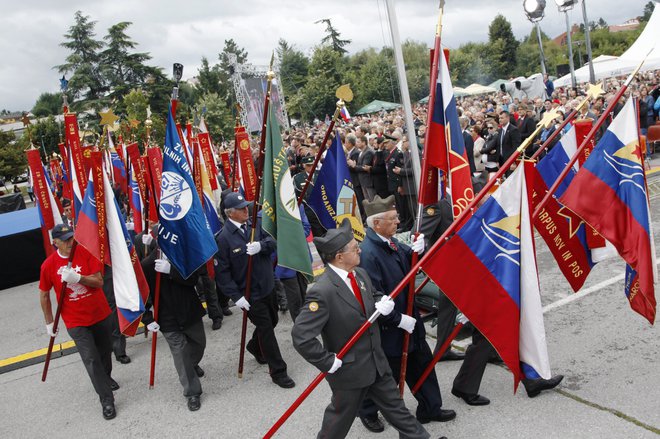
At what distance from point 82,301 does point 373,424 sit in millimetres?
3083

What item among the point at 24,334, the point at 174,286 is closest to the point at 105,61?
the point at 24,334

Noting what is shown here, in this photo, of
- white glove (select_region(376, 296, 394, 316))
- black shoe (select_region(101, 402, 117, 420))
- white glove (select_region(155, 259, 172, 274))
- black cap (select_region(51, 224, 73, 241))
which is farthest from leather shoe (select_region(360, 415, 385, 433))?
black cap (select_region(51, 224, 73, 241))

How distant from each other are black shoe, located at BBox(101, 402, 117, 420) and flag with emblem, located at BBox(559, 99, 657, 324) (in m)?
4.62

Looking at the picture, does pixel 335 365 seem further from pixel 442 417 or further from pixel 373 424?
pixel 442 417

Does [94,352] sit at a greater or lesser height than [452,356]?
greater

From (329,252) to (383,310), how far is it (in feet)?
1.74

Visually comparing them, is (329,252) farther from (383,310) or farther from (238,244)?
(238,244)

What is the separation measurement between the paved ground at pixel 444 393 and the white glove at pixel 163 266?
4.43 feet

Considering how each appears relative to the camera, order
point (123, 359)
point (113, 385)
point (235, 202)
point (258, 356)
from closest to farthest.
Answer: point (235, 202) < point (113, 385) < point (258, 356) < point (123, 359)

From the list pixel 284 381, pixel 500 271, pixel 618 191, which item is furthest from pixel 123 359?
pixel 618 191

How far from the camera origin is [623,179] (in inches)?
165

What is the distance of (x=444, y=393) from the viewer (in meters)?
4.91

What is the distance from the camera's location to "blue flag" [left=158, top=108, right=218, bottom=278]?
5.45m

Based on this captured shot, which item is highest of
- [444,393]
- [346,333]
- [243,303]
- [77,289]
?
[77,289]
